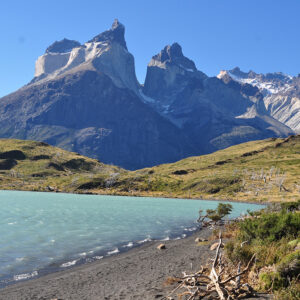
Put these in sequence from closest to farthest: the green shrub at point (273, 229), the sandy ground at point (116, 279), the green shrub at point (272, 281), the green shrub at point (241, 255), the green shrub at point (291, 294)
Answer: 1. the green shrub at point (291, 294)
2. the green shrub at point (272, 281)
3. the sandy ground at point (116, 279)
4. the green shrub at point (241, 255)
5. the green shrub at point (273, 229)

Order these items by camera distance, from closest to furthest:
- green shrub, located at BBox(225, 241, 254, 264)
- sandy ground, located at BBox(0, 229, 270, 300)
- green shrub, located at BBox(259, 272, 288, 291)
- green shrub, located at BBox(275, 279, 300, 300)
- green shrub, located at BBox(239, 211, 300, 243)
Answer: green shrub, located at BBox(275, 279, 300, 300) → green shrub, located at BBox(259, 272, 288, 291) → sandy ground, located at BBox(0, 229, 270, 300) → green shrub, located at BBox(225, 241, 254, 264) → green shrub, located at BBox(239, 211, 300, 243)

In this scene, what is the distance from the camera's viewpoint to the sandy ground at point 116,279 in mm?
16188

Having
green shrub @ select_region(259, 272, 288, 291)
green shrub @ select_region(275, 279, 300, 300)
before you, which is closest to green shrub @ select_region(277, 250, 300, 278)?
green shrub @ select_region(259, 272, 288, 291)

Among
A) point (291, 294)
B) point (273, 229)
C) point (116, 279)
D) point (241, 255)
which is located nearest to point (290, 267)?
point (291, 294)

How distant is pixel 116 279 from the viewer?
64.1 feet

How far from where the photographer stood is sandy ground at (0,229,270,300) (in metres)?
16.2

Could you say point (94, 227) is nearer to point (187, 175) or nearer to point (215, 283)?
point (215, 283)

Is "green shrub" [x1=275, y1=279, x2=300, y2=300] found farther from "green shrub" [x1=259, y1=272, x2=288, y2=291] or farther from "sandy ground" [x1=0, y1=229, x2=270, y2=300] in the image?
"sandy ground" [x1=0, y1=229, x2=270, y2=300]

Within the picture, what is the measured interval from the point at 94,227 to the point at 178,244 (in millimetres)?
16322

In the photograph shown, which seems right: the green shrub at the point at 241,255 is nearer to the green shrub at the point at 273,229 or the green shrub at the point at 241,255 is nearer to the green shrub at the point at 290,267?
the green shrub at the point at 273,229

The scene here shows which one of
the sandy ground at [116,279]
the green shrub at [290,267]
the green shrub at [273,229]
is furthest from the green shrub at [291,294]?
the green shrub at [273,229]

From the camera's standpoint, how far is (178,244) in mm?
33875

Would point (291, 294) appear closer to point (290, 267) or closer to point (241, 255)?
point (290, 267)

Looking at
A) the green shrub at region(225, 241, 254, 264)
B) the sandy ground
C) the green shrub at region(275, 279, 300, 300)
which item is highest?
the green shrub at region(275, 279, 300, 300)
